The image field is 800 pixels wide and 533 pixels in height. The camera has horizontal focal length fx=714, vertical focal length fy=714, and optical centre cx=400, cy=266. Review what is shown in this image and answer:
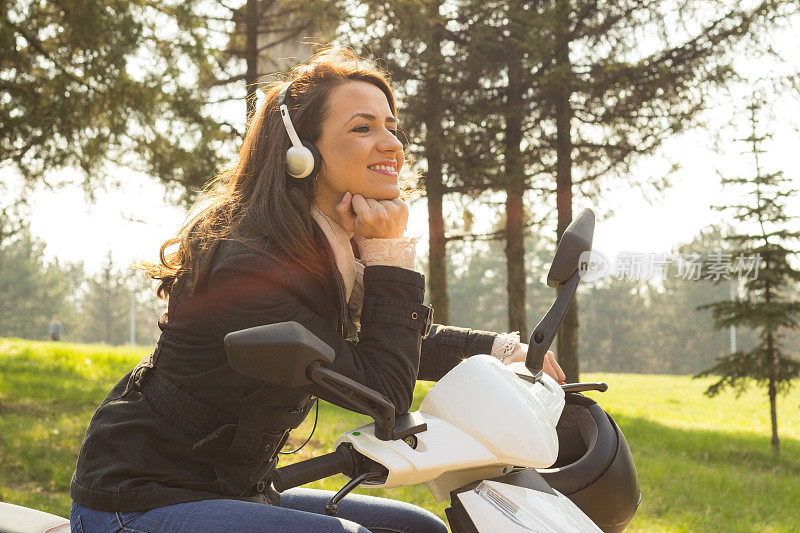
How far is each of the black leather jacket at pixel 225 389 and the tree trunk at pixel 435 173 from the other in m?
10.1

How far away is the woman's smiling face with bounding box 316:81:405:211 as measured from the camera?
214 cm

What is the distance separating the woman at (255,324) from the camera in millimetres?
1686

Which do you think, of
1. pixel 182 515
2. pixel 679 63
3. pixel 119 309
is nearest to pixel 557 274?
pixel 182 515

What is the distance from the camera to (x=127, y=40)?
9125 millimetres

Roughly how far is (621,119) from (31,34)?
912cm

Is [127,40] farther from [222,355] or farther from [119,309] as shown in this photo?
[119,309]

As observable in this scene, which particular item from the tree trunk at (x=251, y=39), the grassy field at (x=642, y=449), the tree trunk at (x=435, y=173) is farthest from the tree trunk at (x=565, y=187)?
the tree trunk at (x=251, y=39)

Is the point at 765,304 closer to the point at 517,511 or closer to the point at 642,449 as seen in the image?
the point at 642,449

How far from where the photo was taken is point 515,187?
12.3m

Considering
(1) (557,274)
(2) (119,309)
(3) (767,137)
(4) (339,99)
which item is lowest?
(2) (119,309)

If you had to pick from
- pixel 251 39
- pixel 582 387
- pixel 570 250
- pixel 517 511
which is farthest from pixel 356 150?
pixel 251 39

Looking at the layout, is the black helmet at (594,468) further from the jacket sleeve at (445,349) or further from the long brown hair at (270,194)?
the long brown hair at (270,194)

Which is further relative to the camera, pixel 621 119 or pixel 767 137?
pixel 621 119

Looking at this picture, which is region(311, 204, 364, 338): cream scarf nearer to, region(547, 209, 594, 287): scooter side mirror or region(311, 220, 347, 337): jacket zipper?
region(311, 220, 347, 337): jacket zipper
